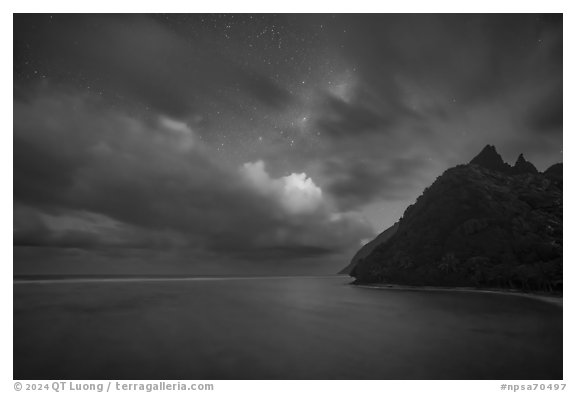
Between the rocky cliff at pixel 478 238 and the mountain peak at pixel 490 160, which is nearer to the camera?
the rocky cliff at pixel 478 238

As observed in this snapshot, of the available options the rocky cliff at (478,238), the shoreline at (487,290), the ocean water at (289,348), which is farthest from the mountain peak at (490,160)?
the ocean water at (289,348)

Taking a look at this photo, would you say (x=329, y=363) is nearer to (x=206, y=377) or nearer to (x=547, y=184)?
(x=206, y=377)

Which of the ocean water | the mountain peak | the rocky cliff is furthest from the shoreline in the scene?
the mountain peak

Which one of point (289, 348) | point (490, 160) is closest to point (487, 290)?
point (289, 348)

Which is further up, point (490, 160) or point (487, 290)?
point (490, 160)

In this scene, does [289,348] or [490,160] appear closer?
[289,348]

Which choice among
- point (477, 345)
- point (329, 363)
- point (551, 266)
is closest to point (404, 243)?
point (551, 266)

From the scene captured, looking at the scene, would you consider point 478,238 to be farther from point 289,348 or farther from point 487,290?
A: point 289,348

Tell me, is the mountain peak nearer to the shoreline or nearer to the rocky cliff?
the rocky cliff

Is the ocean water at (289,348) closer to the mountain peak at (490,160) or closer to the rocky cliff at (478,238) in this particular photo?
the rocky cliff at (478,238)
